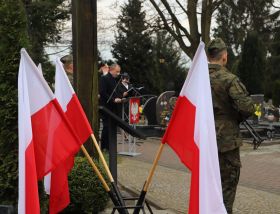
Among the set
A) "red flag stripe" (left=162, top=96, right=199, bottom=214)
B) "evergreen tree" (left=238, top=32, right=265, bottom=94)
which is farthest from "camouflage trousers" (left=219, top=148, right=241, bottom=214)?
"evergreen tree" (left=238, top=32, right=265, bottom=94)

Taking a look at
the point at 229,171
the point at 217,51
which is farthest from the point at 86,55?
the point at 229,171

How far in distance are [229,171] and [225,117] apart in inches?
20.6

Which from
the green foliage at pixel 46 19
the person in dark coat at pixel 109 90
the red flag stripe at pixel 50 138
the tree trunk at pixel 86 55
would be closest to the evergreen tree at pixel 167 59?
the green foliage at pixel 46 19

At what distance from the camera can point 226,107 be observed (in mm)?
4980

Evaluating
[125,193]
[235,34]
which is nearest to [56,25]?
[235,34]

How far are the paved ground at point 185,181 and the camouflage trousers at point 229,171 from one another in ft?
4.83

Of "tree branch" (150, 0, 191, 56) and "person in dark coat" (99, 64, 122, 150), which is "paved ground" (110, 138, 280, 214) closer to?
"person in dark coat" (99, 64, 122, 150)

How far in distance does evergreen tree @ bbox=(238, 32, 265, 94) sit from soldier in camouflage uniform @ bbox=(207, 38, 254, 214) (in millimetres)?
25444

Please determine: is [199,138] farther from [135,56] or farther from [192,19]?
[135,56]

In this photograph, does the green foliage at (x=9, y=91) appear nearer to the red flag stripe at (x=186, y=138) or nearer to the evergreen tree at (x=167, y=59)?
the red flag stripe at (x=186, y=138)

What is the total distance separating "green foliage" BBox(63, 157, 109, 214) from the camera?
555cm

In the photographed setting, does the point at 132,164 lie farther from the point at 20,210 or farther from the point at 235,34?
the point at 235,34

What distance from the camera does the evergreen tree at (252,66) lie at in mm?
30348

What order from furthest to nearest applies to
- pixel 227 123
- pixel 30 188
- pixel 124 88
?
pixel 124 88
pixel 227 123
pixel 30 188
